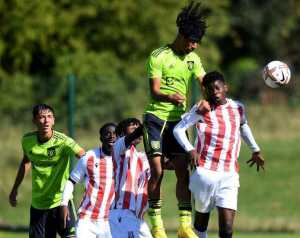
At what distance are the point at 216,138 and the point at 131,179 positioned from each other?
1.28 m

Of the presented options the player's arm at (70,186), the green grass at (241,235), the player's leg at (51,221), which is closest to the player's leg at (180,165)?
the player's arm at (70,186)

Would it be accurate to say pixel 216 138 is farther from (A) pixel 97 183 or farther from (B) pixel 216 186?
(A) pixel 97 183

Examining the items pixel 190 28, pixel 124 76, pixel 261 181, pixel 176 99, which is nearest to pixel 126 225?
pixel 176 99

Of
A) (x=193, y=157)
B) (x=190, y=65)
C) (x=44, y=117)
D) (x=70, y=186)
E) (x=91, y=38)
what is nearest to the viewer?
(x=193, y=157)

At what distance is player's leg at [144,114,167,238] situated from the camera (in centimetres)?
1286

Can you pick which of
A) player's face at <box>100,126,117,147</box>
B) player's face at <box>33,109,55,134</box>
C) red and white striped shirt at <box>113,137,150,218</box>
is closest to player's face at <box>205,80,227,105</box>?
red and white striped shirt at <box>113,137,150,218</box>

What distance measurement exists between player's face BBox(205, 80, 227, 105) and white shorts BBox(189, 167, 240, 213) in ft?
2.67

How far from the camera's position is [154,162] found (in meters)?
12.9

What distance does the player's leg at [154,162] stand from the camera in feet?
42.2

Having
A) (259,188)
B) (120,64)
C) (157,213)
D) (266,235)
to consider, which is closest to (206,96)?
(157,213)

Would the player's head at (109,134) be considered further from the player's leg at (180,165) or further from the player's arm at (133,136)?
the player's leg at (180,165)

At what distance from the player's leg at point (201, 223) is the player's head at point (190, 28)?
1980mm

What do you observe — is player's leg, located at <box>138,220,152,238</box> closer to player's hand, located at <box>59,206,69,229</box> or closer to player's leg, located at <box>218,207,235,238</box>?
player's leg, located at <box>218,207,235,238</box>

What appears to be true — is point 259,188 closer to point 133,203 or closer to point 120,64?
point 120,64
